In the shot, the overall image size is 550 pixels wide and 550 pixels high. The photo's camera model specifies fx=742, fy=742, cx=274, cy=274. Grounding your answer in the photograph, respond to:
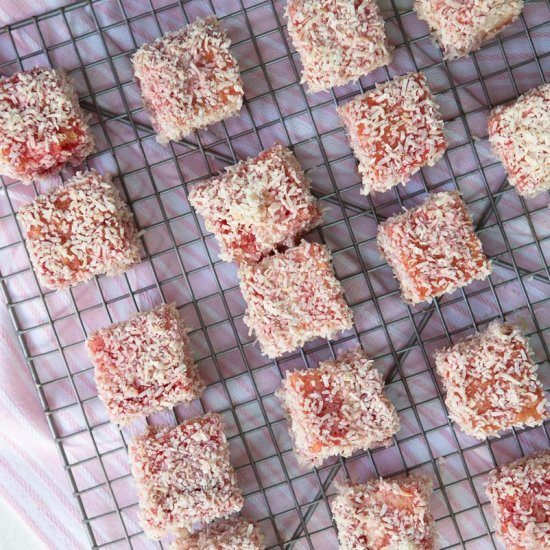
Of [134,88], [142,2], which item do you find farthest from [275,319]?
[142,2]

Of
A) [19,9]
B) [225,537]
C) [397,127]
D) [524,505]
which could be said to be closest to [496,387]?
[524,505]

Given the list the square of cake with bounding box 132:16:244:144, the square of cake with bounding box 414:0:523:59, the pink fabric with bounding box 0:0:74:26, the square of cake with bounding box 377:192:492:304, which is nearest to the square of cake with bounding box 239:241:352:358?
the square of cake with bounding box 377:192:492:304

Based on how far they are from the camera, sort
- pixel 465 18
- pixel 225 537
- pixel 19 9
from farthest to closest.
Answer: pixel 19 9 → pixel 225 537 → pixel 465 18

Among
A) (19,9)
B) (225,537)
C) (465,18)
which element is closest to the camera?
(465,18)

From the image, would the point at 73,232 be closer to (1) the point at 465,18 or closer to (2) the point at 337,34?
(2) the point at 337,34

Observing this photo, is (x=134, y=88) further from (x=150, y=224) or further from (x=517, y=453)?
(x=517, y=453)

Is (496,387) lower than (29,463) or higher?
lower

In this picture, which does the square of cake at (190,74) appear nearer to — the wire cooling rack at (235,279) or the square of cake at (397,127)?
the wire cooling rack at (235,279)
